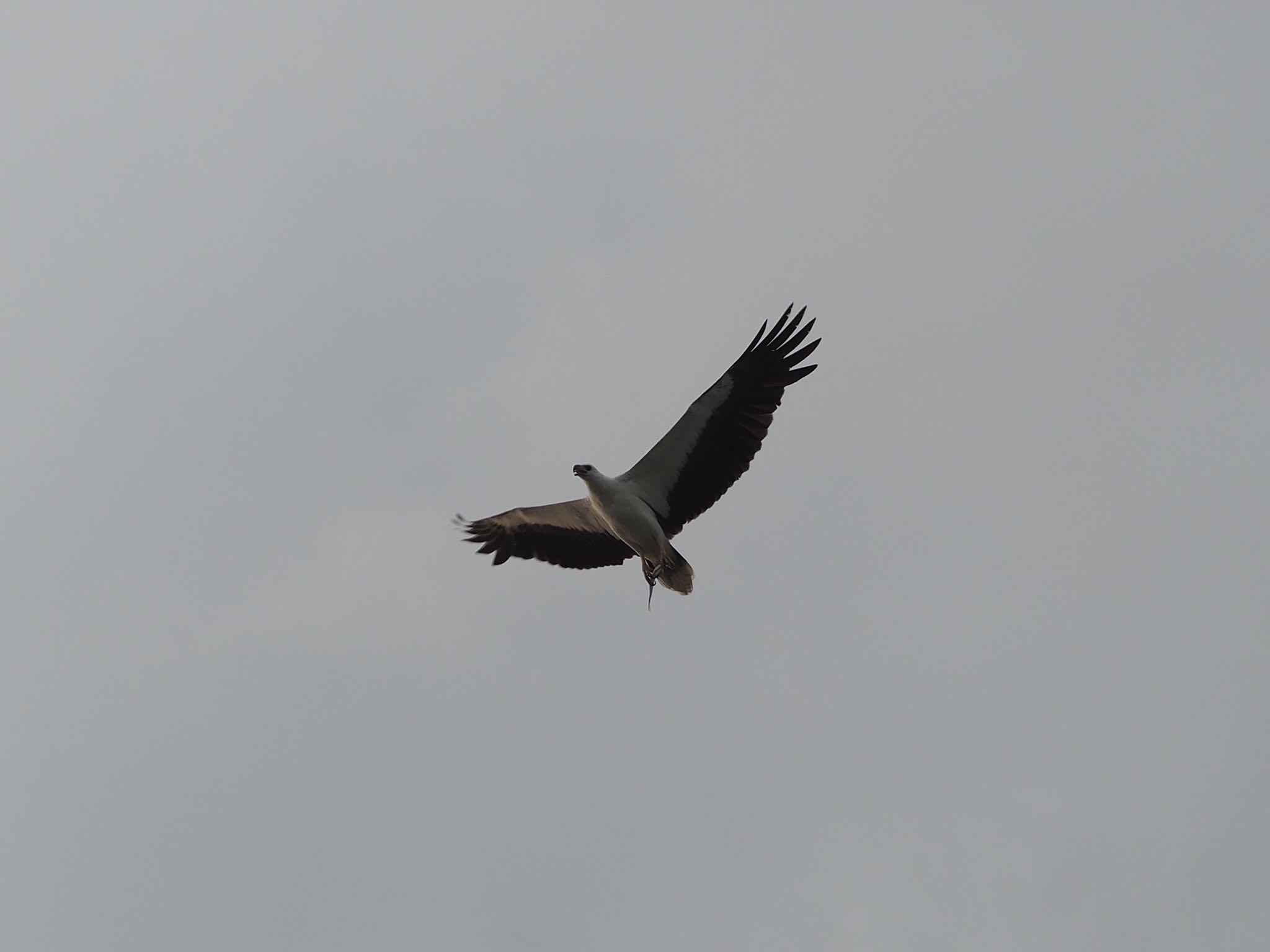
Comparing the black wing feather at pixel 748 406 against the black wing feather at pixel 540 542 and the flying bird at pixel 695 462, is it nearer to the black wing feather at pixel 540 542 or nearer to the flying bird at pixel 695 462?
the flying bird at pixel 695 462

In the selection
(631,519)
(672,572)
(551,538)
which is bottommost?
(672,572)

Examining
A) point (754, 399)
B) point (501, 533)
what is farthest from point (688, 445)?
point (501, 533)

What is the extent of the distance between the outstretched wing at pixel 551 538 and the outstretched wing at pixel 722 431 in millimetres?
1666

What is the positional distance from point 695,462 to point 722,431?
71 cm

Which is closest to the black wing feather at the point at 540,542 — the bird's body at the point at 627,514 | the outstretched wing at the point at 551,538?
the outstretched wing at the point at 551,538

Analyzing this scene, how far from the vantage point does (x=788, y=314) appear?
23406 mm

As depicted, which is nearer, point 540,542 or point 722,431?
point 722,431

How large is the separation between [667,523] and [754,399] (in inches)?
99.4

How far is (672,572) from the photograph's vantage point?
939 inches

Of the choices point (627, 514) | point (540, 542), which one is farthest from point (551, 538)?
Result: point (627, 514)

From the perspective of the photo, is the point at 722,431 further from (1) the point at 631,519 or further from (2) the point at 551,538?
(2) the point at 551,538

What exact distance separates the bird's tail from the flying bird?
14 mm

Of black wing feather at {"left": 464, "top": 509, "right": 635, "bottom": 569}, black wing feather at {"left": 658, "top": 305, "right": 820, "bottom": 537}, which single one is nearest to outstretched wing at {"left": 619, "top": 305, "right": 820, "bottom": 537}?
black wing feather at {"left": 658, "top": 305, "right": 820, "bottom": 537}

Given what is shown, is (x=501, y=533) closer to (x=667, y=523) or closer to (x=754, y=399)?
(x=667, y=523)
